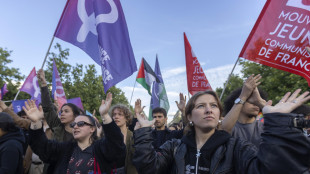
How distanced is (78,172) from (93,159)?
215mm

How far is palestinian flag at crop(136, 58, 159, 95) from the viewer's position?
9.16m

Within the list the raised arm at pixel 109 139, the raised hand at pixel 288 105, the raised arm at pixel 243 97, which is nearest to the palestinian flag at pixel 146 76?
the raised arm at pixel 109 139

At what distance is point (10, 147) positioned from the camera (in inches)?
122

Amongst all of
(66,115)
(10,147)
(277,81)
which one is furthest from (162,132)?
(277,81)

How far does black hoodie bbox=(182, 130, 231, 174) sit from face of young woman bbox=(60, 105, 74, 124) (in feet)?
7.93

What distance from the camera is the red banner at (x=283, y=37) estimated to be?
3.72 meters

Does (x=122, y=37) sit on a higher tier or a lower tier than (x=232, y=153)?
higher

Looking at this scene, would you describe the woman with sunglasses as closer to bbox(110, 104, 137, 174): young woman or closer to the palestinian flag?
bbox(110, 104, 137, 174): young woman

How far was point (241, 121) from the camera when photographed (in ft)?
11.0

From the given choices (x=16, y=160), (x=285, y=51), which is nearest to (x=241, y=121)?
(x=285, y=51)

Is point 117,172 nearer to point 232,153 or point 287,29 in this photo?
point 232,153

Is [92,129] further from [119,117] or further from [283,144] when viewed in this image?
[283,144]

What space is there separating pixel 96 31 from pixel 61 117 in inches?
61.3

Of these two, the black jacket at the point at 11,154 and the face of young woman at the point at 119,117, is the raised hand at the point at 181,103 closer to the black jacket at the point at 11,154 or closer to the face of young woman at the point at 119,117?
the face of young woman at the point at 119,117
